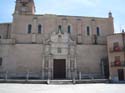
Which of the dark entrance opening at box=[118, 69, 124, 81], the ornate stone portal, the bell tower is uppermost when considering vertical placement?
the bell tower

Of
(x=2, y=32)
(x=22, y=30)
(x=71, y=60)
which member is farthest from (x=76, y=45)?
(x=2, y=32)

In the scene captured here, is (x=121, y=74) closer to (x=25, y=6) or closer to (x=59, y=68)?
(x=59, y=68)

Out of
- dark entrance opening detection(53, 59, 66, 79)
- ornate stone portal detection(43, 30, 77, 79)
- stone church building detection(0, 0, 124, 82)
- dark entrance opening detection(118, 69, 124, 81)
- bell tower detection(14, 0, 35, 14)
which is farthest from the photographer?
bell tower detection(14, 0, 35, 14)

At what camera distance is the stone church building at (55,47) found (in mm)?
31406

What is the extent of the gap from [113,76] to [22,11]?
27.7 meters

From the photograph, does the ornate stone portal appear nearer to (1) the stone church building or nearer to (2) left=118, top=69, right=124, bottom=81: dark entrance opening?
(1) the stone church building

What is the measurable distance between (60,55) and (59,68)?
2587 mm

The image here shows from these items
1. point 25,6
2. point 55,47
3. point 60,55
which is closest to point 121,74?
point 60,55

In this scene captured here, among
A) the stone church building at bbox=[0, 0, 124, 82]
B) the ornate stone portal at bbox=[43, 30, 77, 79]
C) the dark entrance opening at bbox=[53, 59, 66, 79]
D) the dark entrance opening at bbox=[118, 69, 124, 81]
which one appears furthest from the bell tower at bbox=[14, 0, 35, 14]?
the dark entrance opening at bbox=[118, 69, 124, 81]

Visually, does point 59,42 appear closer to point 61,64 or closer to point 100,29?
point 61,64

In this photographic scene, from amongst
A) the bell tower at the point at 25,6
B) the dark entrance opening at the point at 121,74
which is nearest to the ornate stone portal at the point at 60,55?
the dark entrance opening at the point at 121,74

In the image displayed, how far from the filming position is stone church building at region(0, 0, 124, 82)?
1236 inches

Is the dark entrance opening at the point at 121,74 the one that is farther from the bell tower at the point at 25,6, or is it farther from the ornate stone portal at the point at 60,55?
the bell tower at the point at 25,6

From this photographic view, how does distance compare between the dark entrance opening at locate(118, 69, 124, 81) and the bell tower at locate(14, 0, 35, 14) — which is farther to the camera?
the bell tower at locate(14, 0, 35, 14)
